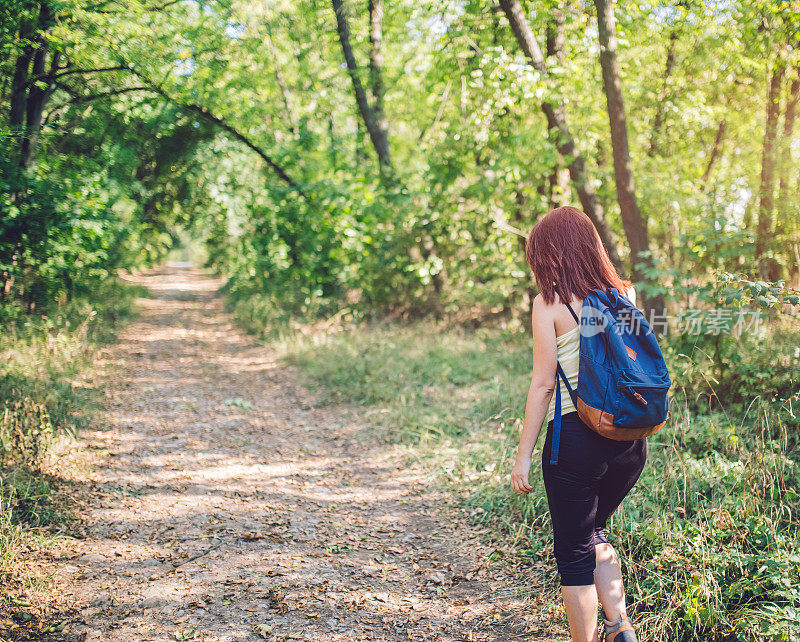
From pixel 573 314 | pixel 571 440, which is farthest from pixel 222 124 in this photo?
pixel 571 440

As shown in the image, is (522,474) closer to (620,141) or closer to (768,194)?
(620,141)

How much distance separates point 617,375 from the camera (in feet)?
7.11

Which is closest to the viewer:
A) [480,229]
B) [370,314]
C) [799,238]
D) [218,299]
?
[799,238]

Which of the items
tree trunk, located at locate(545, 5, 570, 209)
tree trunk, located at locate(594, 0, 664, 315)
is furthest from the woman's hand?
tree trunk, located at locate(545, 5, 570, 209)

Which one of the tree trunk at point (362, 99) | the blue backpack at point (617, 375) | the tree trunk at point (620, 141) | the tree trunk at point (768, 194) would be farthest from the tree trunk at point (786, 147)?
the tree trunk at point (362, 99)

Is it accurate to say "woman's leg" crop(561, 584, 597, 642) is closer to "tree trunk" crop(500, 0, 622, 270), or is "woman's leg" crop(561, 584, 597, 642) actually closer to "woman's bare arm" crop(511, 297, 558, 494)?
"woman's bare arm" crop(511, 297, 558, 494)

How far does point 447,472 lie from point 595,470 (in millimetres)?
2704

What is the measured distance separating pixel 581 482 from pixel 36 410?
16.5ft

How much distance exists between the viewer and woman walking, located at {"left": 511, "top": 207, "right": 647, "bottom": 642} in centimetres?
229

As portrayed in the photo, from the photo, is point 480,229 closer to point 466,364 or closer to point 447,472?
point 466,364

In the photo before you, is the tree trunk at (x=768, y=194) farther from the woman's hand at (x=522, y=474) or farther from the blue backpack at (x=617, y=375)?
the woman's hand at (x=522, y=474)

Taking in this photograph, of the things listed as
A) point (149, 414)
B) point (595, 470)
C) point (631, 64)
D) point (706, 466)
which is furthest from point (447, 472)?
point (631, 64)

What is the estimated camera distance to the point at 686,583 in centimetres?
292

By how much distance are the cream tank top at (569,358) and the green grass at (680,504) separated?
1378mm
